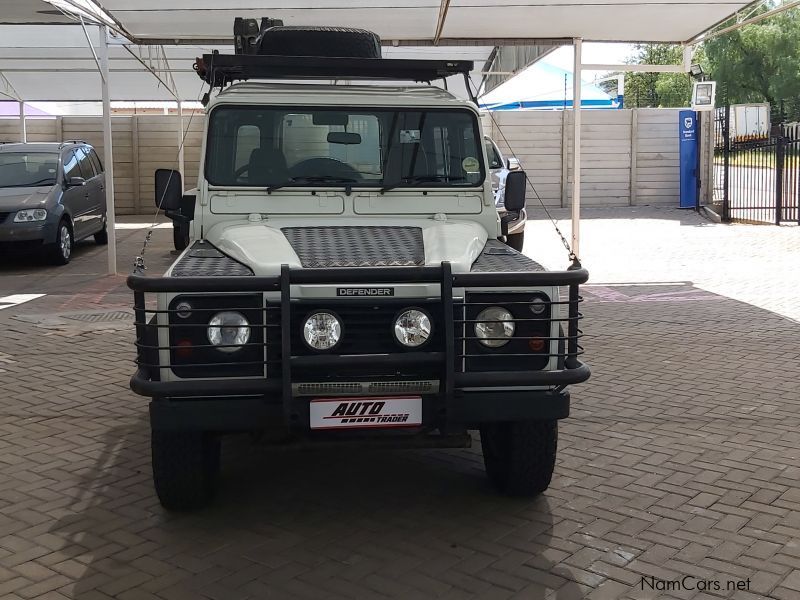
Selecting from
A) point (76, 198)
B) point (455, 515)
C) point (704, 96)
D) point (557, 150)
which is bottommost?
point (455, 515)

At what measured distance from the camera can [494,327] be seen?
14.2ft

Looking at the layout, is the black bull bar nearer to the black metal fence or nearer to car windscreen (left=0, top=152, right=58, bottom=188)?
car windscreen (left=0, top=152, right=58, bottom=188)

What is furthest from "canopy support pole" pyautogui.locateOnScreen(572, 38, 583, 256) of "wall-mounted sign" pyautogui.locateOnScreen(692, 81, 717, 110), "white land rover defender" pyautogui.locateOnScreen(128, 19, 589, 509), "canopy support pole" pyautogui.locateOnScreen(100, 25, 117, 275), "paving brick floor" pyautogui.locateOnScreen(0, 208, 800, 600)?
"white land rover defender" pyautogui.locateOnScreen(128, 19, 589, 509)

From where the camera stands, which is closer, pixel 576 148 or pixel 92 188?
pixel 576 148

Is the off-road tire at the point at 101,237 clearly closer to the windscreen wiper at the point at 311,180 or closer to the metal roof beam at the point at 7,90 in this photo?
the metal roof beam at the point at 7,90

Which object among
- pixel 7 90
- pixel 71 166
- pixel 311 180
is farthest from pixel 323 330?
pixel 7 90

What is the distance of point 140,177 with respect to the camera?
23.9 meters

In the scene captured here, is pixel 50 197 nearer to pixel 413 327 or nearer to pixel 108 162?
pixel 108 162

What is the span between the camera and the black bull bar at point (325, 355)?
4.06 metres

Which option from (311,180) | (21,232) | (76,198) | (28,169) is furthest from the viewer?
(76,198)

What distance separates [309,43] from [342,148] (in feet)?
5.63

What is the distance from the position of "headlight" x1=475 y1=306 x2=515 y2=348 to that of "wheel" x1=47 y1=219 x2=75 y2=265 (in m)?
11.0

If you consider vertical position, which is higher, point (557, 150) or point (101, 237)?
point (557, 150)

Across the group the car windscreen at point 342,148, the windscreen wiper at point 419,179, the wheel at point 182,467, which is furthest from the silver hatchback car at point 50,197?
the wheel at point 182,467
